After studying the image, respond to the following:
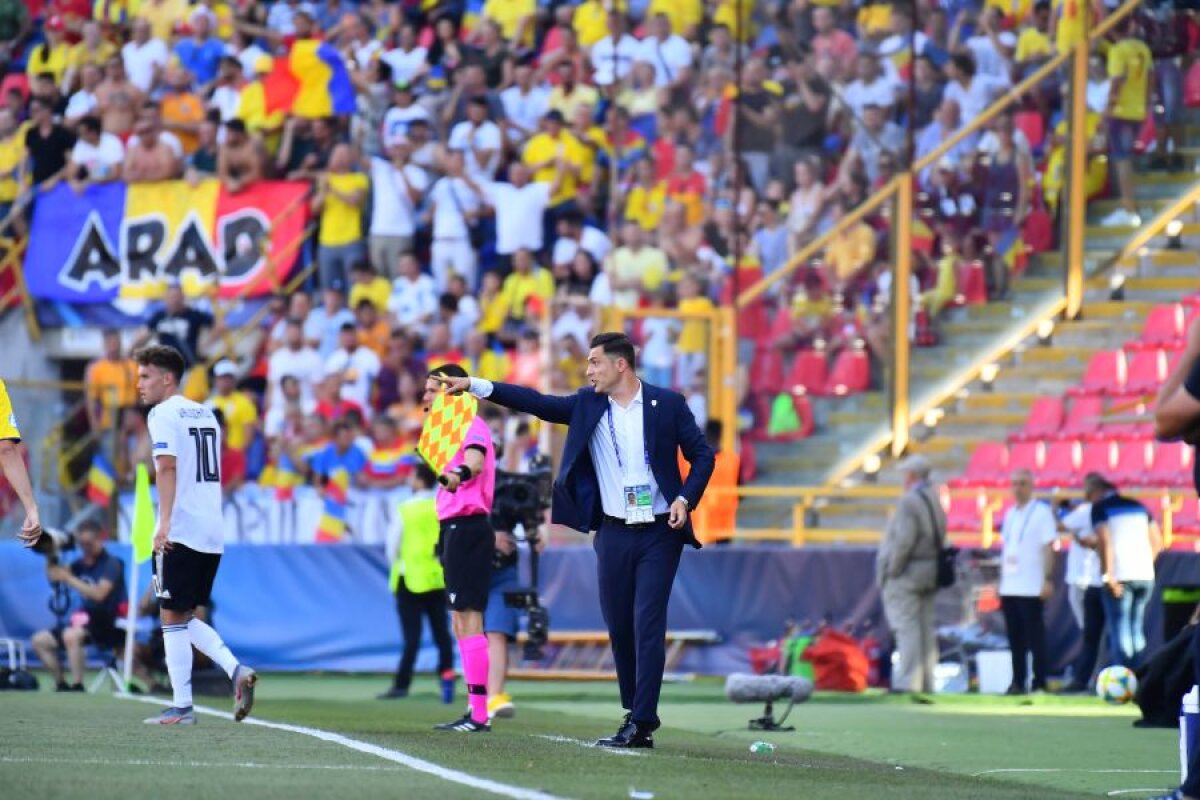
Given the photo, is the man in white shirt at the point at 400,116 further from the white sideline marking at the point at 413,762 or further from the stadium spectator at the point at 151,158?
the white sideline marking at the point at 413,762

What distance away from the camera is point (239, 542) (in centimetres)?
2423

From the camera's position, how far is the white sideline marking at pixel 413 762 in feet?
27.8

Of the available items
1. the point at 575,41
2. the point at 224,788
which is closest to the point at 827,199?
the point at 575,41

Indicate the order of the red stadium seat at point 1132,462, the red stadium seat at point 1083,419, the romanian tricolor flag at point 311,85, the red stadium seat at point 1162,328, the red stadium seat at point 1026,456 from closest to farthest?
the red stadium seat at point 1132,462 < the red stadium seat at point 1083,419 < the red stadium seat at point 1026,456 < the red stadium seat at point 1162,328 < the romanian tricolor flag at point 311,85

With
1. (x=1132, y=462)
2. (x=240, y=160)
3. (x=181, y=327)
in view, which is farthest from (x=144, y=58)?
(x=1132, y=462)

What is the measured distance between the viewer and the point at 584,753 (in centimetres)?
1105

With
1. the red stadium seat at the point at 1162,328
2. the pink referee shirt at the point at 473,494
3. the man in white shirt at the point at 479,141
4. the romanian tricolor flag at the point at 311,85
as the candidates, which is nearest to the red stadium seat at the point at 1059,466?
the red stadium seat at the point at 1162,328

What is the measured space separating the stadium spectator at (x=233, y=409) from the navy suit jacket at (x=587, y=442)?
49.9 feet

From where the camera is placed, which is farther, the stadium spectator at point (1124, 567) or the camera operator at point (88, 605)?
the camera operator at point (88, 605)

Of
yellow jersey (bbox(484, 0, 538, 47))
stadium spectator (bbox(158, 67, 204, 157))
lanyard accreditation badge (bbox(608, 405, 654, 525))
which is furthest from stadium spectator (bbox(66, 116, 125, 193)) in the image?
lanyard accreditation badge (bbox(608, 405, 654, 525))

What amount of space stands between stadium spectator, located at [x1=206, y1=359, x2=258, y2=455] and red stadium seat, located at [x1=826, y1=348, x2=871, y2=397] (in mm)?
6675

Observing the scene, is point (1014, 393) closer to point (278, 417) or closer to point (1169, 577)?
point (1169, 577)

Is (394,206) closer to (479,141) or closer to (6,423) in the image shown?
(479,141)

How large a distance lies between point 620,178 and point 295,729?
44.9 feet
